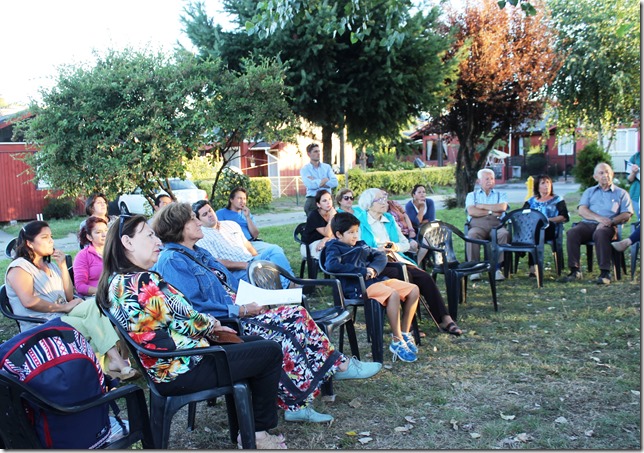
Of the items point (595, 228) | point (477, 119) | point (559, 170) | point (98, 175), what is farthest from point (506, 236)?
point (559, 170)

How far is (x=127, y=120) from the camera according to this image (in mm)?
7578

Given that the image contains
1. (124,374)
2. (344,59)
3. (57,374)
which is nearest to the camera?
(57,374)

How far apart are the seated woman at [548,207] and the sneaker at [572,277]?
0.37 m

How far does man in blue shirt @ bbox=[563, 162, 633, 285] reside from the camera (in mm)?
7574

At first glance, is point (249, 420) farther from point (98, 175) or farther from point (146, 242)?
point (98, 175)

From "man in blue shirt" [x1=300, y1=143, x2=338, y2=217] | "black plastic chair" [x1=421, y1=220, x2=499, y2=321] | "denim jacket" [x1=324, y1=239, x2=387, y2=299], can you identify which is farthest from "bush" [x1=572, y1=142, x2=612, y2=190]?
"denim jacket" [x1=324, y1=239, x2=387, y2=299]

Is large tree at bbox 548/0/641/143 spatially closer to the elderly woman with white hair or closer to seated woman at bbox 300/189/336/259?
seated woman at bbox 300/189/336/259

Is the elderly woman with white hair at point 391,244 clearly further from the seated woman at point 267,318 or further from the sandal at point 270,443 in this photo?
the sandal at point 270,443

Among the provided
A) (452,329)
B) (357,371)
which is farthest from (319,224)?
(357,371)

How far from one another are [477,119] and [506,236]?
10.9 m

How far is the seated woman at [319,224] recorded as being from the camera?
6.97m

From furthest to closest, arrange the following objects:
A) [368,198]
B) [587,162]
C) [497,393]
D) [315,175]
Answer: [587,162], [315,175], [368,198], [497,393]

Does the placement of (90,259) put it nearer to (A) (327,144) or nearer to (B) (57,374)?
(B) (57,374)

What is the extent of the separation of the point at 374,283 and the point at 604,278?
3.79m
